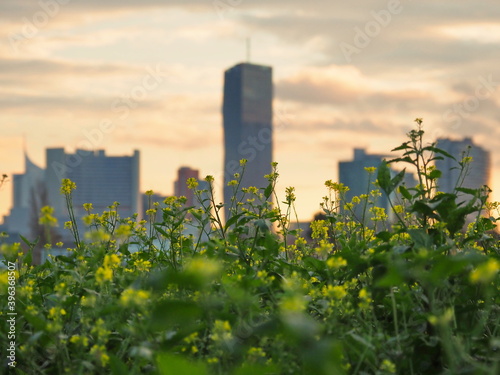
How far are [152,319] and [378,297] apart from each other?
1.17 meters

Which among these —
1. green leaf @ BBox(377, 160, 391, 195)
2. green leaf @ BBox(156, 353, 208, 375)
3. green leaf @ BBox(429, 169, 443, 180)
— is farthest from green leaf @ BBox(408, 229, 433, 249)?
green leaf @ BBox(156, 353, 208, 375)

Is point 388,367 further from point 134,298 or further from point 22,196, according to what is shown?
point 22,196

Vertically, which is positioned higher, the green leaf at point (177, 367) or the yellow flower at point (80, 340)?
the green leaf at point (177, 367)

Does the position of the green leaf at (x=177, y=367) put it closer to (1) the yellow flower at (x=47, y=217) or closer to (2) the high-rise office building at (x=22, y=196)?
(1) the yellow flower at (x=47, y=217)

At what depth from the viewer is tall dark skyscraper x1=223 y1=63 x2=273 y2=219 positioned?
190125mm

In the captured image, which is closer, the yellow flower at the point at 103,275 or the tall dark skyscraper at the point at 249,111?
the yellow flower at the point at 103,275

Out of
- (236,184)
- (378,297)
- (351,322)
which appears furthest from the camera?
(236,184)

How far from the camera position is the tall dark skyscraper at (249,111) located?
190 metres

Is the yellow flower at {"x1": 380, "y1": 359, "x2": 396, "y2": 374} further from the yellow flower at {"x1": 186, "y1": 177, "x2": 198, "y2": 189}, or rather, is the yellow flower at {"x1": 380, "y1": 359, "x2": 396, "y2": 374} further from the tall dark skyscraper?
the tall dark skyscraper

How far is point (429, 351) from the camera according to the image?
2.31 meters

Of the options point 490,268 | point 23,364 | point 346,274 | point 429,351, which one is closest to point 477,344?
point 429,351

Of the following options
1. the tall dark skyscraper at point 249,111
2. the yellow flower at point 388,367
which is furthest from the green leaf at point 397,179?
the tall dark skyscraper at point 249,111

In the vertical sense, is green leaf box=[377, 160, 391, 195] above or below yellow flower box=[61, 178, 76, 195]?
above

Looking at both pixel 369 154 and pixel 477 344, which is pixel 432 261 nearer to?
pixel 477 344
